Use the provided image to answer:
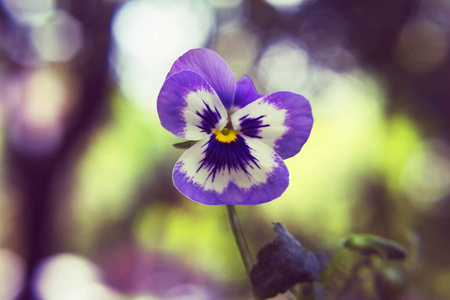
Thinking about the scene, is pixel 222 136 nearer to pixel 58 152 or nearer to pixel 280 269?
pixel 280 269

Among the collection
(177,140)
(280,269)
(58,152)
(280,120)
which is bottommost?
(280,269)

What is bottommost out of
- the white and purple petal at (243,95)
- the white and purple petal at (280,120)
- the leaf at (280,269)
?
the leaf at (280,269)

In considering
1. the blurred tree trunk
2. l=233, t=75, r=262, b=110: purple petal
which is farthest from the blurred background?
l=233, t=75, r=262, b=110: purple petal

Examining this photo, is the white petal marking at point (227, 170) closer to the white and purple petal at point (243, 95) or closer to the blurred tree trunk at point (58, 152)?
the white and purple petal at point (243, 95)

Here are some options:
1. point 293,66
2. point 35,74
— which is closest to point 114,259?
point 35,74

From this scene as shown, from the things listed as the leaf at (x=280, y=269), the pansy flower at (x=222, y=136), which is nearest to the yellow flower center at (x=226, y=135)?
the pansy flower at (x=222, y=136)

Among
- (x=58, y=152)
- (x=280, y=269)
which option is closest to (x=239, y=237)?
(x=280, y=269)

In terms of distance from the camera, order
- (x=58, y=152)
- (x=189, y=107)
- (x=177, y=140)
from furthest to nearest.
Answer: (x=177, y=140) → (x=58, y=152) → (x=189, y=107)

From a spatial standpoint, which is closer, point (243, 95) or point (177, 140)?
point (243, 95)
